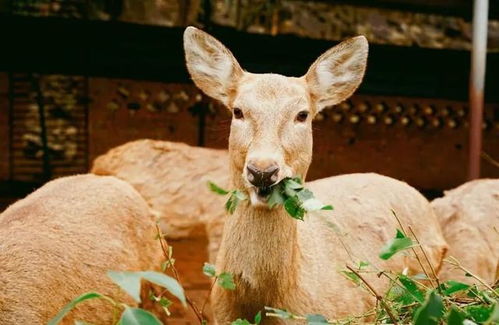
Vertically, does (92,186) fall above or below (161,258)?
above

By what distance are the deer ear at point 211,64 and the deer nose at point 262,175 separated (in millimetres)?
1083

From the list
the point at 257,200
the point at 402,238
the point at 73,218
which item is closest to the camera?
the point at 402,238

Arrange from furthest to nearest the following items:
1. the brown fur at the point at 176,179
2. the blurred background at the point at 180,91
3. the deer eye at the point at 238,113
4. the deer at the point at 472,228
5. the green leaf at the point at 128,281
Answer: the blurred background at the point at 180,91 → the brown fur at the point at 176,179 → the deer at the point at 472,228 → the deer eye at the point at 238,113 → the green leaf at the point at 128,281

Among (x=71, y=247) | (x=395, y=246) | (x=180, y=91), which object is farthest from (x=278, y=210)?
(x=180, y=91)

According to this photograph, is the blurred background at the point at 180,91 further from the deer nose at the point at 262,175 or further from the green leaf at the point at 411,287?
the green leaf at the point at 411,287

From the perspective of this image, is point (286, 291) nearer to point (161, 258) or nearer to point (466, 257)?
point (161, 258)

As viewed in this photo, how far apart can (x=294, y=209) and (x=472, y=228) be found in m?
3.04

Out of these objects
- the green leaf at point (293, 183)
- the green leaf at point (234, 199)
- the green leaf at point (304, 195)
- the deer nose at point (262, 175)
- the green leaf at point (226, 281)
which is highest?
the deer nose at point (262, 175)

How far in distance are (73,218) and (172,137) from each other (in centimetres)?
566

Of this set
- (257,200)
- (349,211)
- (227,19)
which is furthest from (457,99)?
(257,200)

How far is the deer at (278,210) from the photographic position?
3646mm

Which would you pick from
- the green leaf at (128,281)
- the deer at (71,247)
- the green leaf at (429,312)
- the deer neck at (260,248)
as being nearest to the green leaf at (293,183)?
the deer neck at (260,248)

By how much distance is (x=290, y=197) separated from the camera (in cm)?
323

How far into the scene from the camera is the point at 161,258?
541 centimetres
